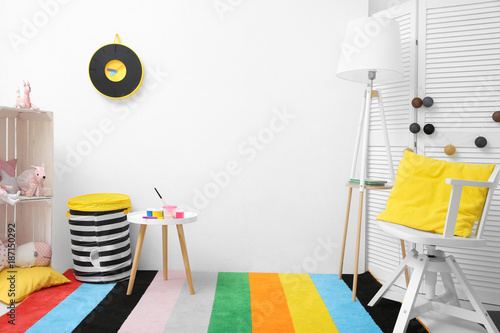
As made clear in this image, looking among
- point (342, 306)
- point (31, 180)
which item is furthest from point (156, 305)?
point (31, 180)

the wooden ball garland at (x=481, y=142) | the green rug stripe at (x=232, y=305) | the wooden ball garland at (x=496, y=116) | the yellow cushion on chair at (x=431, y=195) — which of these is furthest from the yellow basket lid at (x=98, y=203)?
the wooden ball garland at (x=496, y=116)

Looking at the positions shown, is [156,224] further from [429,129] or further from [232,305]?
[429,129]

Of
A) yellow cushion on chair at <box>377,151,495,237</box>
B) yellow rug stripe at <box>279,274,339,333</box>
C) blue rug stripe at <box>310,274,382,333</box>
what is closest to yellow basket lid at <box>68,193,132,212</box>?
yellow rug stripe at <box>279,274,339,333</box>

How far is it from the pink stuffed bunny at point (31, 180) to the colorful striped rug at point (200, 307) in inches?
25.3

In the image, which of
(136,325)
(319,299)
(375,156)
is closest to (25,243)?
(136,325)

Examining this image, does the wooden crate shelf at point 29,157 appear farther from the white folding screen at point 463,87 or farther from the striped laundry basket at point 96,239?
the white folding screen at point 463,87

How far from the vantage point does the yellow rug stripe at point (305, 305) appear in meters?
1.98

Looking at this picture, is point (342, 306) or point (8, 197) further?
point (8, 197)

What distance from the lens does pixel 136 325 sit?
1.97 meters

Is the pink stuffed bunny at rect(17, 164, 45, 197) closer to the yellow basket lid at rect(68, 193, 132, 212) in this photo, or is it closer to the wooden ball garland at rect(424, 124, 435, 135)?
the yellow basket lid at rect(68, 193, 132, 212)

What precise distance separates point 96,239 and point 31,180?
1.85ft

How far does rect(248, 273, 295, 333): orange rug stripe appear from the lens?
1970 millimetres

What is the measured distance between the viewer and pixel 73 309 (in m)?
2.15

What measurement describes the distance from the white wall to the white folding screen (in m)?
0.52
